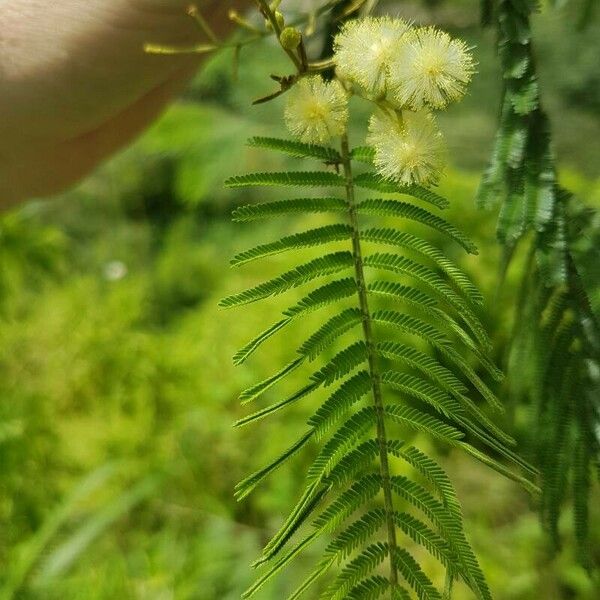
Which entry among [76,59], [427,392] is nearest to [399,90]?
[427,392]

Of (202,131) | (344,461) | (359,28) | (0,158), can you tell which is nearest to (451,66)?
(359,28)

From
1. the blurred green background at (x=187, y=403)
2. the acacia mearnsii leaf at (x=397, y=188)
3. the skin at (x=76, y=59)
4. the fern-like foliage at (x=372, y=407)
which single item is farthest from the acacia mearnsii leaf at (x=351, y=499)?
the blurred green background at (x=187, y=403)

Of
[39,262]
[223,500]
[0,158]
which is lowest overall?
[223,500]

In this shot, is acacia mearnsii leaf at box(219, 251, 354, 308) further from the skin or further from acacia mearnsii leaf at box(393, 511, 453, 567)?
the skin

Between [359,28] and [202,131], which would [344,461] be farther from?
[202,131]

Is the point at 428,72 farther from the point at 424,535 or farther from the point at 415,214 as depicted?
the point at 424,535
